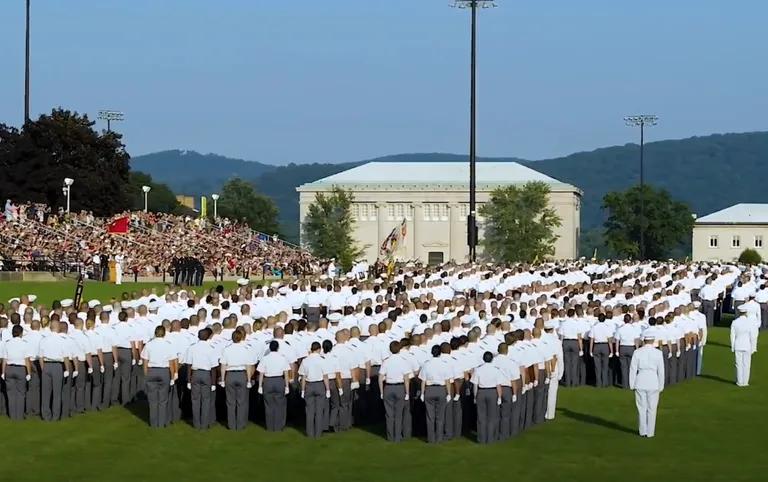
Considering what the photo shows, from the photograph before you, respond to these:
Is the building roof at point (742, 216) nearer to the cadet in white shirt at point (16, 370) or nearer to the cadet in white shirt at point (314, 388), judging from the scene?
the cadet in white shirt at point (314, 388)

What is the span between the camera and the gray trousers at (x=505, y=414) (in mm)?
17141

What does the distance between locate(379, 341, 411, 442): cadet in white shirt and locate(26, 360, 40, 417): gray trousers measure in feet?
15.7

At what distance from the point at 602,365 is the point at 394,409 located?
256 inches

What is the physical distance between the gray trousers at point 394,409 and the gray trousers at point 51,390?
4476 mm

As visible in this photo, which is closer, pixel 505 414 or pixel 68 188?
pixel 505 414

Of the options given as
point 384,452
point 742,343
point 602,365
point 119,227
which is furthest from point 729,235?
point 384,452

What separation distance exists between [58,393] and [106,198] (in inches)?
1960

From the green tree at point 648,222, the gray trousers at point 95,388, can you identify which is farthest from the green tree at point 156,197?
the gray trousers at point 95,388

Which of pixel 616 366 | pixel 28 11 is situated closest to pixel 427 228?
pixel 28 11

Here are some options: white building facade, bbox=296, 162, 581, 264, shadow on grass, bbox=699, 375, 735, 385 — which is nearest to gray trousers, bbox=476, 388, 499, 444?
shadow on grass, bbox=699, 375, 735, 385

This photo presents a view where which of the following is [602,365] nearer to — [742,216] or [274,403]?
[274,403]

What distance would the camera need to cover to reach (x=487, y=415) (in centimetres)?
1712

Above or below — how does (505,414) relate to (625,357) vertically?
below

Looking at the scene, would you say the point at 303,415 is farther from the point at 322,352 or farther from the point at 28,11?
the point at 28,11
